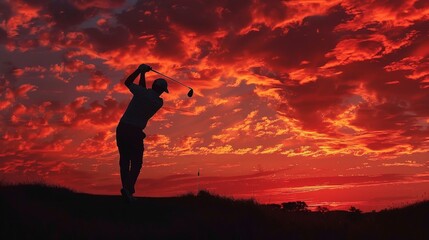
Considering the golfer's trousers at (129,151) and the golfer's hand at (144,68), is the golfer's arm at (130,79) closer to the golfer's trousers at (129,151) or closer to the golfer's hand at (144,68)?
the golfer's hand at (144,68)

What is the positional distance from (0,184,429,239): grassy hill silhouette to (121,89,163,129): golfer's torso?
93.4 inches

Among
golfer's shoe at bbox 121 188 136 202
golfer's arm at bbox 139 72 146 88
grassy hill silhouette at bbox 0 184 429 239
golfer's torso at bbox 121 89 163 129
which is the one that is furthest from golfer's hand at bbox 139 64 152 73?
grassy hill silhouette at bbox 0 184 429 239

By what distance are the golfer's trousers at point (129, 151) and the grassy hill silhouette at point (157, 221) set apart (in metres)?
0.90

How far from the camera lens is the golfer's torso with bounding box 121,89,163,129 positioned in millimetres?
12430

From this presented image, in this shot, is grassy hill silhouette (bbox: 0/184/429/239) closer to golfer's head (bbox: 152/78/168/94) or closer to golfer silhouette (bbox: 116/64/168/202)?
golfer silhouette (bbox: 116/64/168/202)

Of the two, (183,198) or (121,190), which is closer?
(121,190)

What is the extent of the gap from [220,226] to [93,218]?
3038 mm

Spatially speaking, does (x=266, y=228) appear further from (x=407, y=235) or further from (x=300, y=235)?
(x=407, y=235)

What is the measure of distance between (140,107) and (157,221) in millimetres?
2850

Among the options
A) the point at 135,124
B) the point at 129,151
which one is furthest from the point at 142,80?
the point at 129,151

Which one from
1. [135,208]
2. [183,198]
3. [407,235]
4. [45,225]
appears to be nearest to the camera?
[45,225]

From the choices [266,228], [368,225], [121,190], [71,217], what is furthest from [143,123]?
[368,225]

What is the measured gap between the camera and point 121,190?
1310 centimetres

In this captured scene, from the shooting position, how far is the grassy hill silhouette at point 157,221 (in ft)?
35.0
